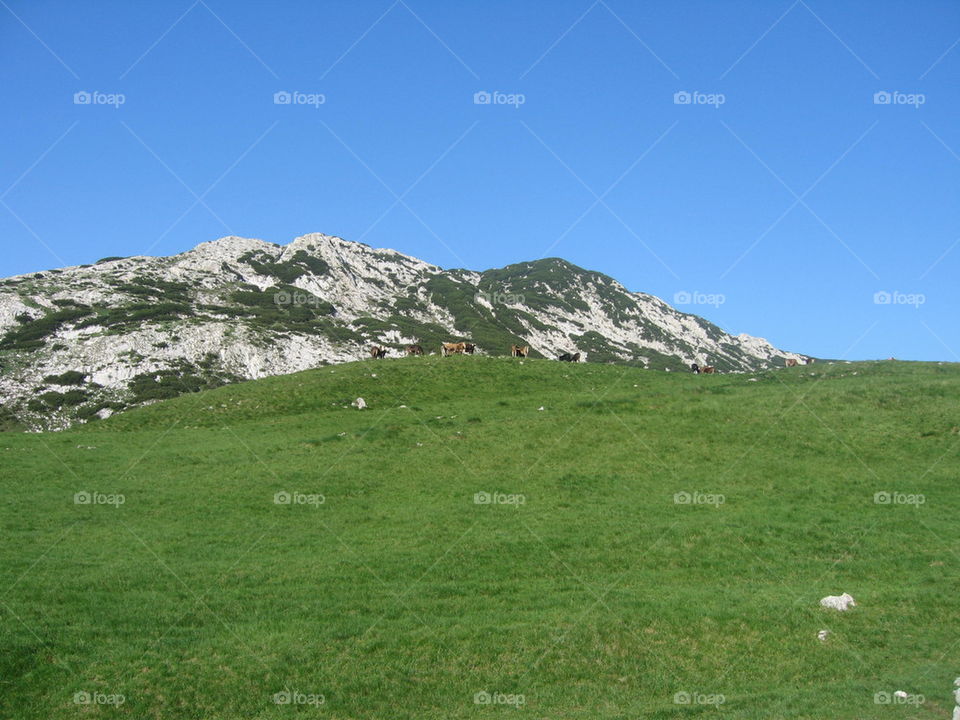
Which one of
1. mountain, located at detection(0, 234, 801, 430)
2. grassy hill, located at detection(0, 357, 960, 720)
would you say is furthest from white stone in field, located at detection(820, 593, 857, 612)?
mountain, located at detection(0, 234, 801, 430)

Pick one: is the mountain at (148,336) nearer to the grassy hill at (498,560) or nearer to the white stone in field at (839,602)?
the grassy hill at (498,560)

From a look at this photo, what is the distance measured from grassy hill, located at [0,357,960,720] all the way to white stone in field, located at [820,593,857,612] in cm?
29

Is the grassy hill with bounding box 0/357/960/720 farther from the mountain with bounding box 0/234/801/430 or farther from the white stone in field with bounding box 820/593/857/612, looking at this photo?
the mountain with bounding box 0/234/801/430

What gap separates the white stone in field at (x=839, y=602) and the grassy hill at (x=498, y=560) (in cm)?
29

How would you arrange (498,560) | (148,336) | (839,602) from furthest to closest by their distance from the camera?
(148,336) < (498,560) < (839,602)

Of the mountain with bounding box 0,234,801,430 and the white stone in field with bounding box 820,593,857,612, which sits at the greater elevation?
the mountain with bounding box 0,234,801,430

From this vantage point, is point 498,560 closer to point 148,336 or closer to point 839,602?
point 839,602

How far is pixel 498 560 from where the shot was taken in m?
26.1

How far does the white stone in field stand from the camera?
22.3 m

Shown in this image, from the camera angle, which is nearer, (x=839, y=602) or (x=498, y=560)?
(x=839, y=602)

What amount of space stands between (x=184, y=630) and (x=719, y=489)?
25.1 metres

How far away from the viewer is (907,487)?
112 ft

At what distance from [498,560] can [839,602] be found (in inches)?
452

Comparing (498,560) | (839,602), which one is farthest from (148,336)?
(839,602)
